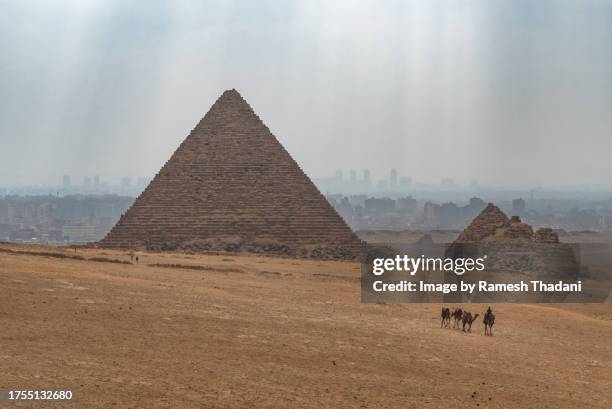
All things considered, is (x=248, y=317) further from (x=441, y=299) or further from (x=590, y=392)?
(x=441, y=299)

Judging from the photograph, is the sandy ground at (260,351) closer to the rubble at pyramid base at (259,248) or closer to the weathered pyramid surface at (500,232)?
the weathered pyramid surface at (500,232)

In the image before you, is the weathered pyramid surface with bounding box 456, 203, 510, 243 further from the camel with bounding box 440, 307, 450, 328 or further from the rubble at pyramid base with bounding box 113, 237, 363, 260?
the camel with bounding box 440, 307, 450, 328

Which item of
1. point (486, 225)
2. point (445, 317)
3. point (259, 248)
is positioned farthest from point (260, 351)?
point (486, 225)

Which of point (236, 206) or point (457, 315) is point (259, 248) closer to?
point (236, 206)

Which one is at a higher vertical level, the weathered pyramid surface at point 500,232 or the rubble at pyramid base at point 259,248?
the weathered pyramid surface at point 500,232

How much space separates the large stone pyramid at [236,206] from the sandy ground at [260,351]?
20162mm

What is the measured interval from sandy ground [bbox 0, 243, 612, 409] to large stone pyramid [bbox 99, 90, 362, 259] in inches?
794

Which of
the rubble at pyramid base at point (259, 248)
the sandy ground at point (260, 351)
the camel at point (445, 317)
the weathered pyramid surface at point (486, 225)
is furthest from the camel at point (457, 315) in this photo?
the weathered pyramid surface at point (486, 225)

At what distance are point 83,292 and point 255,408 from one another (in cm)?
747

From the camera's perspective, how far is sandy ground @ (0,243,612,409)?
8961 millimetres

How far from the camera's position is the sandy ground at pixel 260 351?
8961 millimetres

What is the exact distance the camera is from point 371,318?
54.0ft

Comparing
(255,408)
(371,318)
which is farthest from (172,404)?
(371,318)

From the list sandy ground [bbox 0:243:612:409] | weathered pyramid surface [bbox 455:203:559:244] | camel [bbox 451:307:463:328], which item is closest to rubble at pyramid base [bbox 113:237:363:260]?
weathered pyramid surface [bbox 455:203:559:244]
